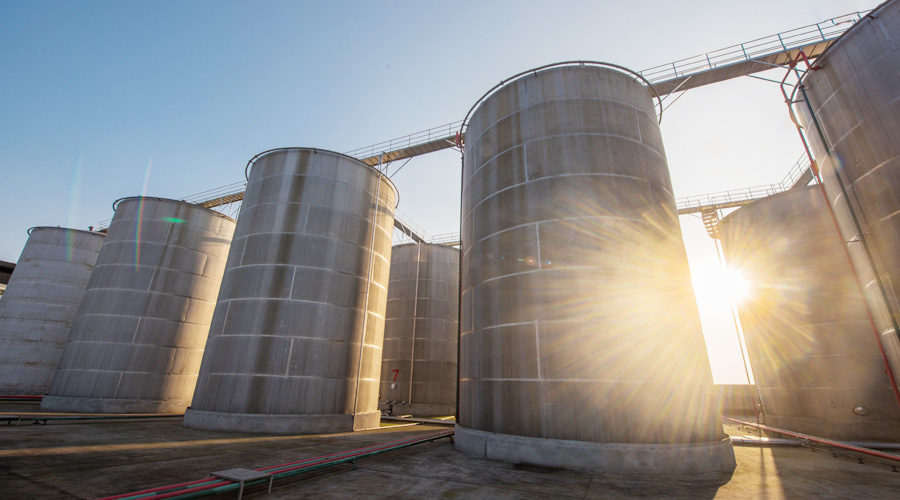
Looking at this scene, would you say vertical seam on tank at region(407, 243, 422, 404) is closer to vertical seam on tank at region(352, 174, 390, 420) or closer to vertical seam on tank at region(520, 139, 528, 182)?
vertical seam on tank at region(352, 174, 390, 420)

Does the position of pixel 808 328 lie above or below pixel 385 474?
above

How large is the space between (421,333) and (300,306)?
42.0 ft

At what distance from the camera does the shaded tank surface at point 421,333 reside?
2580cm

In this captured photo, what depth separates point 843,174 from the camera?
38.3 ft

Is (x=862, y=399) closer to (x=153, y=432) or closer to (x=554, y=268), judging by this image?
(x=554, y=268)

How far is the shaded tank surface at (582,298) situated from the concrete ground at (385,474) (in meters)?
0.86

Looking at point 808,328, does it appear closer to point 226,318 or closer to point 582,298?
point 582,298

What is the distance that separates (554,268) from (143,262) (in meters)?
22.5

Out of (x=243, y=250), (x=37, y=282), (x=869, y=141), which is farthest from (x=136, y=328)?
(x=869, y=141)

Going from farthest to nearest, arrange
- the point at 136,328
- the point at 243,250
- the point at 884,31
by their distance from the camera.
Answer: the point at 136,328
the point at 243,250
the point at 884,31

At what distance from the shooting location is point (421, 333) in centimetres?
2733

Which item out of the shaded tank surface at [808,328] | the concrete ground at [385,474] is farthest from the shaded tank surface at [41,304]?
the shaded tank surface at [808,328]

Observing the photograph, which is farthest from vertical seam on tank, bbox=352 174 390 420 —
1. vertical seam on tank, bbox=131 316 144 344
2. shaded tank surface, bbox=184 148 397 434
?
vertical seam on tank, bbox=131 316 144 344

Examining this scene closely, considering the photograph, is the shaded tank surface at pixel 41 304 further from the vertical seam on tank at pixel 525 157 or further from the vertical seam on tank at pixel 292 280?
the vertical seam on tank at pixel 525 157
